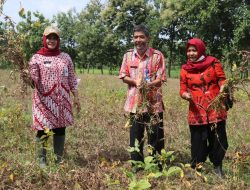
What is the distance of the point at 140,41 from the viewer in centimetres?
464

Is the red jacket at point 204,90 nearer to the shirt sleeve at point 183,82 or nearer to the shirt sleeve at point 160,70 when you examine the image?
the shirt sleeve at point 183,82

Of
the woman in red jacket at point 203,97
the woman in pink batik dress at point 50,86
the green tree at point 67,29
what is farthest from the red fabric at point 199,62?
the green tree at point 67,29

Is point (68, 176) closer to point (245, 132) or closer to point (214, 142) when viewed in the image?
point (214, 142)

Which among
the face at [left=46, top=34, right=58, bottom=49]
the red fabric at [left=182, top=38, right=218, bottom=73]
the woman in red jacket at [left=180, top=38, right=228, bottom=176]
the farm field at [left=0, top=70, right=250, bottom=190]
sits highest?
the face at [left=46, top=34, right=58, bottom=49]

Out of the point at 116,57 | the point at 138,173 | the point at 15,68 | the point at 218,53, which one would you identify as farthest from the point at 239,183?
the point at 116,57

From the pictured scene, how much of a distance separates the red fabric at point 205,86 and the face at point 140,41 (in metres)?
0.54

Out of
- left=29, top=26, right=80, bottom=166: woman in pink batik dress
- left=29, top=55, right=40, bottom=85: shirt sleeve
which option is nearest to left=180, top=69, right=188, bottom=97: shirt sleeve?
left=29, top=26, right=80, bottom=166: woman in pink batik dress

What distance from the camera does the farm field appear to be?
384 cm

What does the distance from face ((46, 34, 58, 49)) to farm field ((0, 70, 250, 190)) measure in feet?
2.07

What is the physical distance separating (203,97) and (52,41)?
6.28 ft

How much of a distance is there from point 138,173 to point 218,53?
102ft

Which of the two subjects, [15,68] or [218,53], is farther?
[218,53]

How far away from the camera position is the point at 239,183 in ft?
12.8

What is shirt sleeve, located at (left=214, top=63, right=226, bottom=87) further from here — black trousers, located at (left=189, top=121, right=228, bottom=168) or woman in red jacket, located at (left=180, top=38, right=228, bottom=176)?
black trousers, located at (left=189, top=121, right=228, bottom=168)
